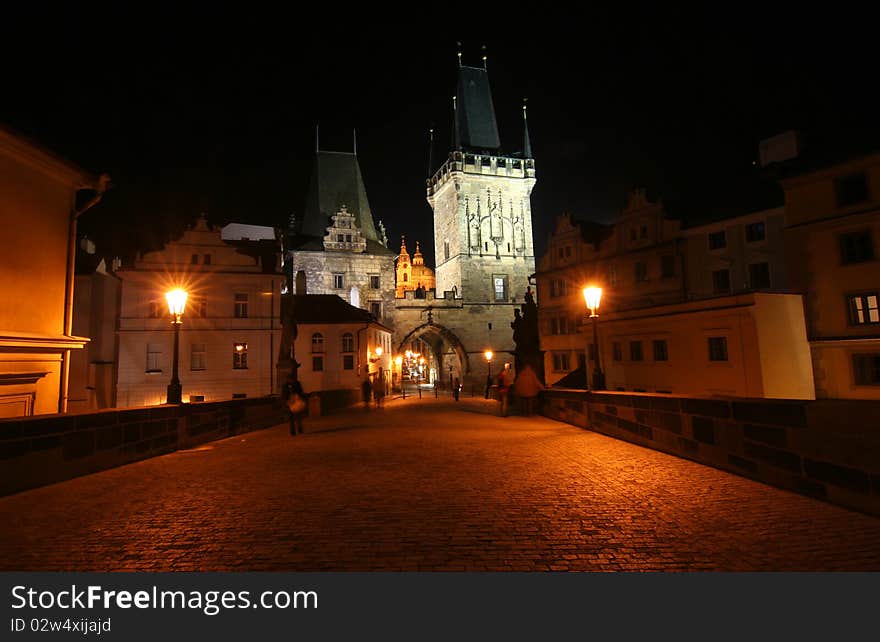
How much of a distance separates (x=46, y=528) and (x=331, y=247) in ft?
142

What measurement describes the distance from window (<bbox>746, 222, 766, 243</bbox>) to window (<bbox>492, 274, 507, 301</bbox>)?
2984cm

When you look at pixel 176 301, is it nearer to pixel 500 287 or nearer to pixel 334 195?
pixel 334 195

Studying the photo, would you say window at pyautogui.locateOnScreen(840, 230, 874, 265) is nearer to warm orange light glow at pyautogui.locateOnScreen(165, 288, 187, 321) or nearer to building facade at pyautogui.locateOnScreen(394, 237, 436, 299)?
warm orange light glow at pyautogui.locateOnScreen(165, 288, 187, 321)

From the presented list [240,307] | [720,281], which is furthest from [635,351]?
[240,307]

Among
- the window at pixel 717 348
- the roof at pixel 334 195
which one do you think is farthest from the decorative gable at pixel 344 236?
the window at pixel 717 348

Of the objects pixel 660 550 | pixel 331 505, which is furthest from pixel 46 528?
pixel 660 550

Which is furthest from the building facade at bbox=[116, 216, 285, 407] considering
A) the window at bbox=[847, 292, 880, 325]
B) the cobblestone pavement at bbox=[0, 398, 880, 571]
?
the window at bbox=[847, 292, 880, 325]

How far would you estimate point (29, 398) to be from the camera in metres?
11.0

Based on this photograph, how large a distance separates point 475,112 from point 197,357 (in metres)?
42.4

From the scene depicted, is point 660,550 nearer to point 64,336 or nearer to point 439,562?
point 439,562

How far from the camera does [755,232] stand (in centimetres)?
2530

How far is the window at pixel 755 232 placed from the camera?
25.0 metres

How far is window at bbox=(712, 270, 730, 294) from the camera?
26.5 meters

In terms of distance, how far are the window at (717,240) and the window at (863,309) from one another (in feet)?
27.2
